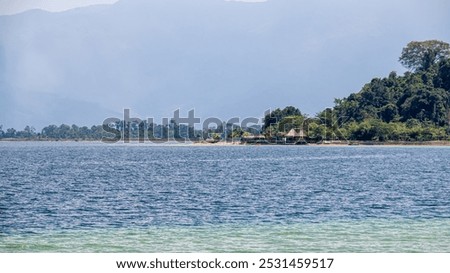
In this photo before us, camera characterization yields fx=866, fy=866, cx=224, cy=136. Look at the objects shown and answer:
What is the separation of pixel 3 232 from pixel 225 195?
8593 mm

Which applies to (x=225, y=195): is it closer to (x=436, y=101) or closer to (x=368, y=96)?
(x=436, y=101)

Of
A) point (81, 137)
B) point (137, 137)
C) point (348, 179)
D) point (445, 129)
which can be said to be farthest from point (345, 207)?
point (81, 137)

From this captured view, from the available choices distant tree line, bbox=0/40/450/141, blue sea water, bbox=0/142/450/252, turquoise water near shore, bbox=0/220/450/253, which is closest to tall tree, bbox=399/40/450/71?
distant tree line, bbox=0/40/450/141

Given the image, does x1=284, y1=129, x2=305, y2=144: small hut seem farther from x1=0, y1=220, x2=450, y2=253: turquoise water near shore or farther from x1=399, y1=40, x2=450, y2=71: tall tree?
x1=0, y1=220, x2=450, y2=253: turquoise water near shore

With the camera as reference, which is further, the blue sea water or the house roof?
the house roof

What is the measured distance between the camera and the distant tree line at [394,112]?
262ft

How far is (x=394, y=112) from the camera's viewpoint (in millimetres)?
84812

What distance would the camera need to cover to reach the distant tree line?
79938 millimetres

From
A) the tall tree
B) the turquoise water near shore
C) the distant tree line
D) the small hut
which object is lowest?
the turquoise water near shore

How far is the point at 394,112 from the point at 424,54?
43.5 ft

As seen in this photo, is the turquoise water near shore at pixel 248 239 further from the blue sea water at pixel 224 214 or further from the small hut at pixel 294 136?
the small hut at pixel 294 136

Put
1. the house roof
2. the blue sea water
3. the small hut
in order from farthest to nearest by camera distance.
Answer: the small hut
the house roof
the blue sea water

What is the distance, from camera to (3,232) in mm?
16000

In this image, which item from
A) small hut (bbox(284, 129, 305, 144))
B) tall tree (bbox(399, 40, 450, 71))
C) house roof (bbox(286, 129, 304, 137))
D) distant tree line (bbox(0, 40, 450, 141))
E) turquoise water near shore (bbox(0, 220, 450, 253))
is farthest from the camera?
tall tree (bbox(399, 40, 450, 71))
